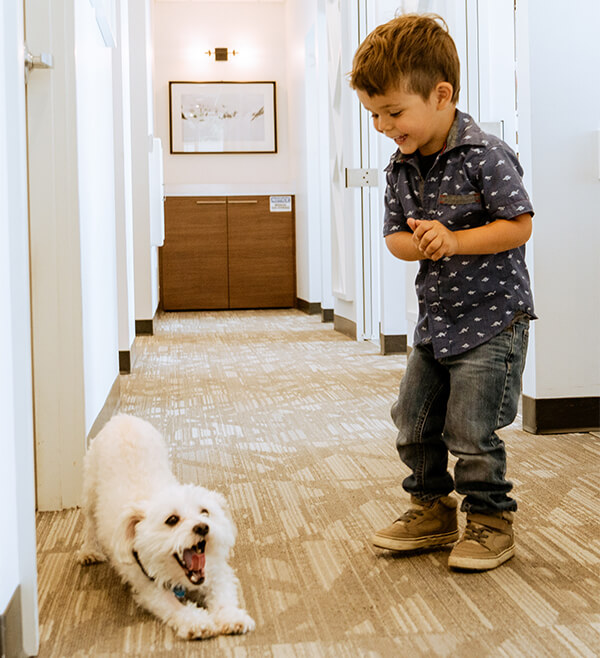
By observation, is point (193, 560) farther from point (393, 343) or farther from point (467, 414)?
point (393, 343)

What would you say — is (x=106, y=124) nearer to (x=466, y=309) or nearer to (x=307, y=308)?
(x=466, y=309)

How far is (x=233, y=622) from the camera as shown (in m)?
1.21

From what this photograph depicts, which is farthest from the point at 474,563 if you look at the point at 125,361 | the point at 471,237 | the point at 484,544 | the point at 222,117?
the point at 222,117

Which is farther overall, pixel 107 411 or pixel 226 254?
pixel 226 254

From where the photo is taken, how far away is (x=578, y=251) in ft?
7.80

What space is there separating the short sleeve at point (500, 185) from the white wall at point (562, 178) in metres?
0.99

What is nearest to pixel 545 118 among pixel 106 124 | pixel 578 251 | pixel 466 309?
pixel 578 251

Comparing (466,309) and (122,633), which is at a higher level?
(466,309)

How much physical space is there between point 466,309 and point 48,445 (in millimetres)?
985

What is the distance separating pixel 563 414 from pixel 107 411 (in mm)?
1363

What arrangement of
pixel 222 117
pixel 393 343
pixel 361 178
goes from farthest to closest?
pixel 222 117 → pixel 361 178 → pixel 393 343

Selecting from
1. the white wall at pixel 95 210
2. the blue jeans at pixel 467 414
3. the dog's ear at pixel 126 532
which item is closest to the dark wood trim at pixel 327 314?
the white wall at pixel 95 210

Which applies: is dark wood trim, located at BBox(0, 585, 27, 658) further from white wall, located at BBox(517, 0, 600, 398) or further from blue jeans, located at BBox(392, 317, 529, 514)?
white wall, located at BBox(517, 0, 600, 398)

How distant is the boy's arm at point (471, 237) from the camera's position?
1341 millimetres
